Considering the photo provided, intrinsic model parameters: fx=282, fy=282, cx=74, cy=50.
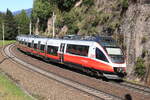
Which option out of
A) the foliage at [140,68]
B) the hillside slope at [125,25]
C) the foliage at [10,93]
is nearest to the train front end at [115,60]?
the foliage at [140,68]

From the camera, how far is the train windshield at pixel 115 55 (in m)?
20.5

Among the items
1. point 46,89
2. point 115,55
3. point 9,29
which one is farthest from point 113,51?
point 9,29

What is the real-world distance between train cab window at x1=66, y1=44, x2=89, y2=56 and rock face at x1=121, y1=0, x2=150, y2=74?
393cm

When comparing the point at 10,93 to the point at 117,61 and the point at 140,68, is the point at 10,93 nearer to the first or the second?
the point at 117,61

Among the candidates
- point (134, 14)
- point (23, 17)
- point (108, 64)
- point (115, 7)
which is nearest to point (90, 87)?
point (108, 64)

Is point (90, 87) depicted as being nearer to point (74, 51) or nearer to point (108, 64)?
point (108, 64)

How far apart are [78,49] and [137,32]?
17.1 feet

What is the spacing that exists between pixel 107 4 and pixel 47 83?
66.2 ft

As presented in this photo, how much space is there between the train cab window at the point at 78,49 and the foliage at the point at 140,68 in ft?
13.5

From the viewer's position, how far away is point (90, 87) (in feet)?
59.6

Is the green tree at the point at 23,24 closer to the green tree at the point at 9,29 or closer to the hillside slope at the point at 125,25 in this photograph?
the green tree at the point at 9,29

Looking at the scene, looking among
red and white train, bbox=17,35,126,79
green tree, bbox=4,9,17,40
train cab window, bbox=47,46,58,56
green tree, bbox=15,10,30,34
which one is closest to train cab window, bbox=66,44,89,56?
red and white train, bbox=17,35,126,79

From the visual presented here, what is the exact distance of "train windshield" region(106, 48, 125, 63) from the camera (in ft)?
67.3

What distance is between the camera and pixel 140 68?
71.4 feet
